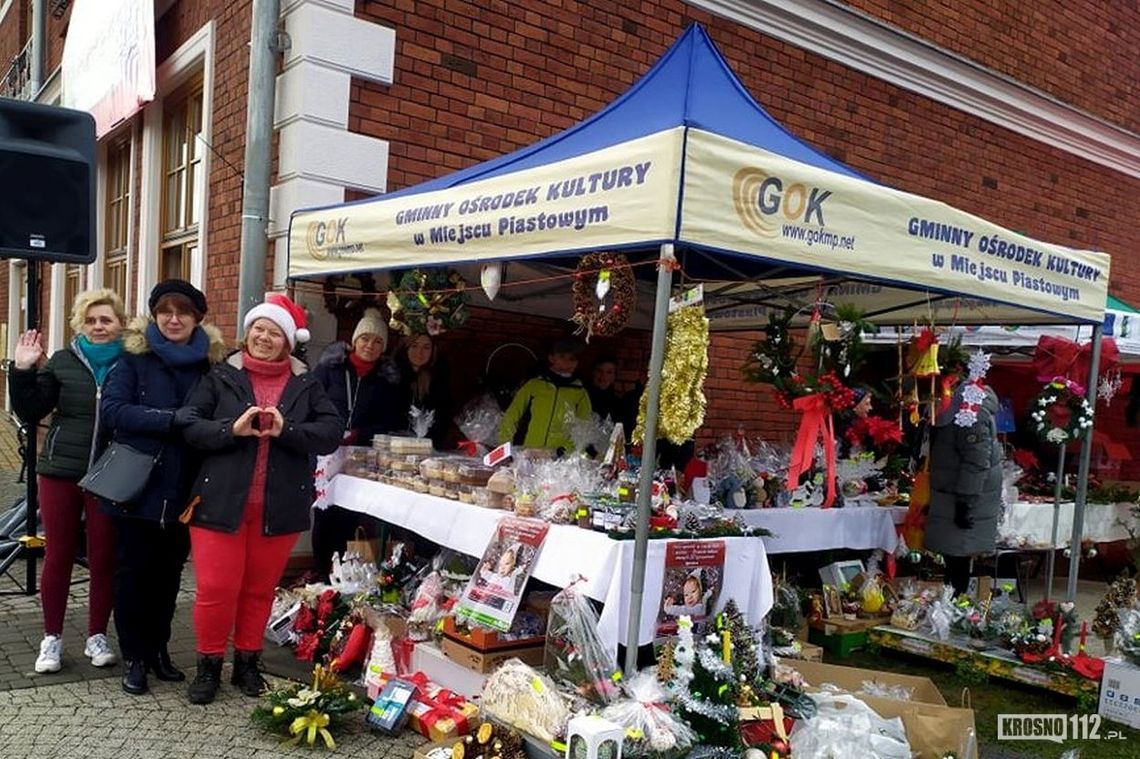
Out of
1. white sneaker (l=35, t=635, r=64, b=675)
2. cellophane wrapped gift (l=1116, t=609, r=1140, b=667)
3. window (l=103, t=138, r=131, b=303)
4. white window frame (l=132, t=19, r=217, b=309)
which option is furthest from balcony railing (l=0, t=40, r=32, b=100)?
cellophane wrapped gift (l=1116, t=609, r=1140, b=667)

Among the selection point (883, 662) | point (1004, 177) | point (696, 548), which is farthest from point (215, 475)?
point (1004, 177)

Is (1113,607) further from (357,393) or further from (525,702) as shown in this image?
(357,393)

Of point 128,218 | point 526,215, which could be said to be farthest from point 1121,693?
point 128,218

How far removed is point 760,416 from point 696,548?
5045 mm

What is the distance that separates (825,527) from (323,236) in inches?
139

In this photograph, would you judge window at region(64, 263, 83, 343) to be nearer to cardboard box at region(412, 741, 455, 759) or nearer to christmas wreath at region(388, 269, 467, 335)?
christmas wreath at region(388, 269, 467, 335)

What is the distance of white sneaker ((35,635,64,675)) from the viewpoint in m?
4.10

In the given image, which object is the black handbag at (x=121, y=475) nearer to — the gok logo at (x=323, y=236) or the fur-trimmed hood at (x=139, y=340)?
the fur-trimmed hood at (x=139, y=340)

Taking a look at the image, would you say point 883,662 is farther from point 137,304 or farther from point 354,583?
point 137,304

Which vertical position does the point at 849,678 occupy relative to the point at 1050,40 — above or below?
below

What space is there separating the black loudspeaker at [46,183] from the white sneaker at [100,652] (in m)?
1.99

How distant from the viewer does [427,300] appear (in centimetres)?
500

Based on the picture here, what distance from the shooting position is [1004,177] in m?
10.0

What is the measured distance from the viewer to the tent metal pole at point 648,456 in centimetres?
316
